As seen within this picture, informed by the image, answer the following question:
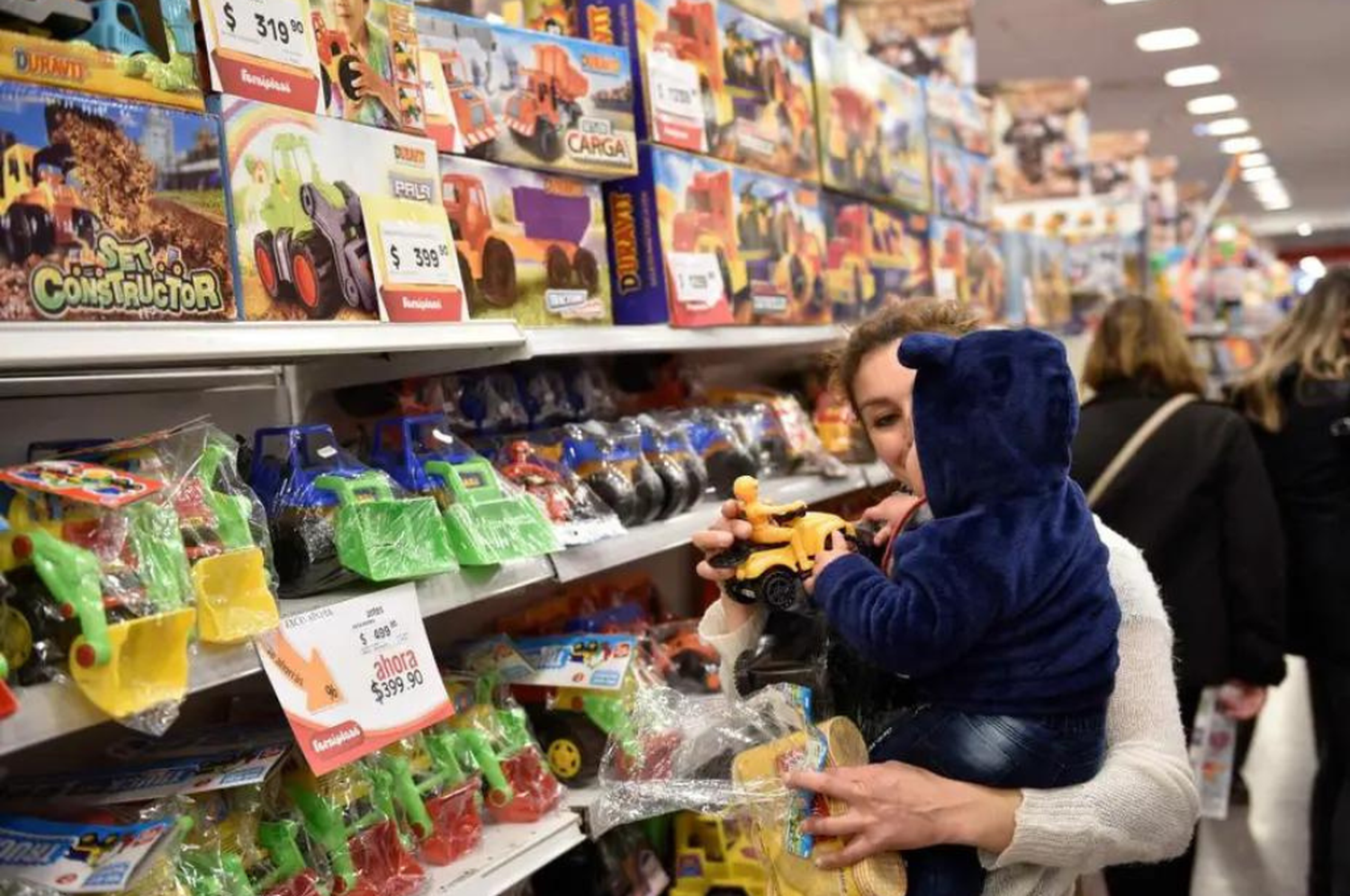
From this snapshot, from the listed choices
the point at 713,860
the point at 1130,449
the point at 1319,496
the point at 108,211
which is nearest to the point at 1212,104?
the point at 1319,496

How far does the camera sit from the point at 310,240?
5.39ft

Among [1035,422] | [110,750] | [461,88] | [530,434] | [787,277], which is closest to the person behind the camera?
[1035,422]

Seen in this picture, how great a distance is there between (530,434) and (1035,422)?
3.74 feet

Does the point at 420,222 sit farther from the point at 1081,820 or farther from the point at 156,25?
the point at 1081,820

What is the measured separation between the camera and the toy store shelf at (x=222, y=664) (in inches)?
44.7

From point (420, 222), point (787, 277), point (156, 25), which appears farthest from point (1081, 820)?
point (787, 277)

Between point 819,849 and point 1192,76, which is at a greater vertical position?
point 1192,76

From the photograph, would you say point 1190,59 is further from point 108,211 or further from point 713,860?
point 108,211

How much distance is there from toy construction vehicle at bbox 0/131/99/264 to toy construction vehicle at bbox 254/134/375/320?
0.89 feet

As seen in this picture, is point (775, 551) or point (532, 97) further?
point (532, 97)

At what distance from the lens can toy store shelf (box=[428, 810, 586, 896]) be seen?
174cm

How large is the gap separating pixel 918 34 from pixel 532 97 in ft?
7.80

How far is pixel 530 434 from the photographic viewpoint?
227cm

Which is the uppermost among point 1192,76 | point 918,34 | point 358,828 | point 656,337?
point 1192,76
